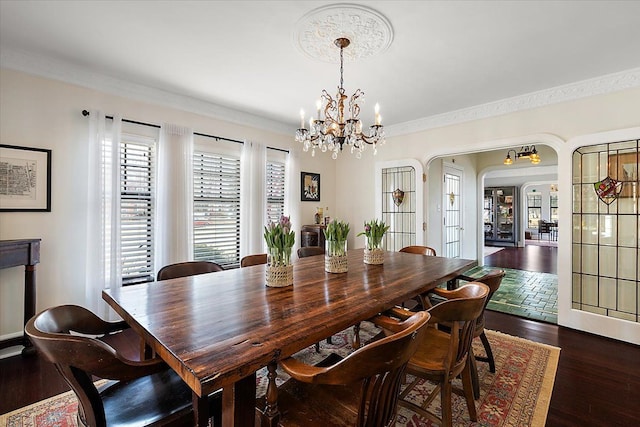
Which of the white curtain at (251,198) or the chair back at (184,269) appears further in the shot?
the white curtain at (251,198)

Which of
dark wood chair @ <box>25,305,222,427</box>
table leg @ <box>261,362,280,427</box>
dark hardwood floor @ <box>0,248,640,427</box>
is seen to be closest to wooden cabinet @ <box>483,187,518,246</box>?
dark hardwood floor @ <box>0,248,640,427</box>

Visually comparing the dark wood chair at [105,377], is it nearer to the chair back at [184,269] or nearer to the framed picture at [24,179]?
the chair back at [184,269]

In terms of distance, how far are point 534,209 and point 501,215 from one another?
137 inches

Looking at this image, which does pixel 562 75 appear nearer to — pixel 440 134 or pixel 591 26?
pixel 591 26

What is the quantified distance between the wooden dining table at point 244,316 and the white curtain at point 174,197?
1.52 m

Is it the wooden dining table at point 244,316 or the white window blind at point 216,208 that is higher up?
the white window blind at point 216,208

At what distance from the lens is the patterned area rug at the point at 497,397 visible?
185cm

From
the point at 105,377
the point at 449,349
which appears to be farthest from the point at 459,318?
the point at 105,377

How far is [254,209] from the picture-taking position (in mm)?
4246

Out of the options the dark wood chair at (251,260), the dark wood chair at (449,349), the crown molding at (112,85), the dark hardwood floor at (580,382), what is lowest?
the dark hardwood floor at (580,382)

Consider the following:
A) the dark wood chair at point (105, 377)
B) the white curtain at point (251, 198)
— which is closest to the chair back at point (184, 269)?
the dark wood chair at point (105, 377)

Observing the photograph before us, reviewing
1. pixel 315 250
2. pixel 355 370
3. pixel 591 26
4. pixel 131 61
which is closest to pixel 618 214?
pixel 591 26

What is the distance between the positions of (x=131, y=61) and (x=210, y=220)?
6.40 ft

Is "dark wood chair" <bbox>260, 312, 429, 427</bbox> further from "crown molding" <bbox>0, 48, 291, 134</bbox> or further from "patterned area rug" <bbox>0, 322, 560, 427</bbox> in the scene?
"crown molding" <bbox>0, 48, 291, 134</bbox>
